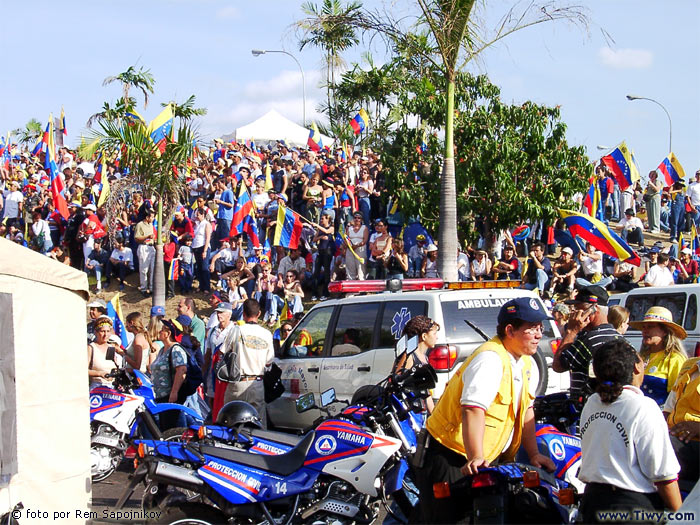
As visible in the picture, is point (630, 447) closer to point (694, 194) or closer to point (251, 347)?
point (251, 347)

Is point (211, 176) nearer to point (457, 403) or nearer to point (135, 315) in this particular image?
point (135, 315)

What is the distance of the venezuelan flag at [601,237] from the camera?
541 inches

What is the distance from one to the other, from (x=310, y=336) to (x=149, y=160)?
29.0ft

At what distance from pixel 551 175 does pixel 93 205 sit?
11537 mm

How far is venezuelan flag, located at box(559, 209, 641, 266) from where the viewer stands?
45.1ft

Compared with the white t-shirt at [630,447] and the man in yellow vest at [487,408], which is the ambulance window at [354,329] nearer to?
the man in yellow vest at [487,408]

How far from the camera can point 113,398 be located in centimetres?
816

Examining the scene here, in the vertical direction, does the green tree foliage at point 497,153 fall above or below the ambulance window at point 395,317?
above

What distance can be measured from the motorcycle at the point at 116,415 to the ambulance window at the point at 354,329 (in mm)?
1774

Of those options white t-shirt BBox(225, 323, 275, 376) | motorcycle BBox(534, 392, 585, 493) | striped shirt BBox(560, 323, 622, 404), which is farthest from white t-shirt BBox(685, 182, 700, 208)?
motorcycle BBox(534, 392, 585, 493)

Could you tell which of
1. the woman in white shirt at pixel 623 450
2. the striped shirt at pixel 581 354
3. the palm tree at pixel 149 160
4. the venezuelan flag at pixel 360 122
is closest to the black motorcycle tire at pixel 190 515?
the woman in white shirt at pixel 623 450

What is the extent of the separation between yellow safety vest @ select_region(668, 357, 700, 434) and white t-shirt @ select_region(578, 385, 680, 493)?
1.40 m

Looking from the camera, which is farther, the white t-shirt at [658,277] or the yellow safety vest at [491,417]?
the white t-shirt at [658,277]

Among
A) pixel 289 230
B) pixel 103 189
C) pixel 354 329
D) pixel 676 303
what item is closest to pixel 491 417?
pixel 354 329
